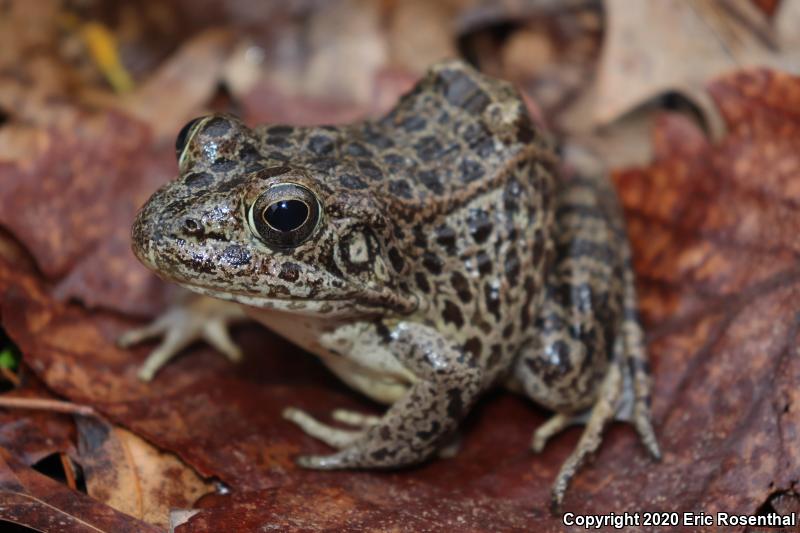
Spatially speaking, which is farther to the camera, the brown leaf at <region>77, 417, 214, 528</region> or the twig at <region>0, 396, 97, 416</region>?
the twig at <region>0, 396, 97, 416</region>

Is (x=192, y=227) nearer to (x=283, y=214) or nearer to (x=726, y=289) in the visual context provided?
(x=283, y=214)

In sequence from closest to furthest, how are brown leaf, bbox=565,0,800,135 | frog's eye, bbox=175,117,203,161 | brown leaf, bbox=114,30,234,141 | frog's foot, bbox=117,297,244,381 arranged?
frog's eye, bbox=175,117,203,161 < frog's foot, bbox=117,297,244,381 < brown leaf, bbox=565,0,800,135 < brown leaf, bbox=114,30,234,141

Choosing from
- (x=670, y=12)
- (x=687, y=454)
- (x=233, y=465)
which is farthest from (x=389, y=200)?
(x=670, y=12)

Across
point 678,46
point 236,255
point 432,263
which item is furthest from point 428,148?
point 678,46

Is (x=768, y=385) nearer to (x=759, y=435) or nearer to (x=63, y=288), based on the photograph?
(x=759, y=435)

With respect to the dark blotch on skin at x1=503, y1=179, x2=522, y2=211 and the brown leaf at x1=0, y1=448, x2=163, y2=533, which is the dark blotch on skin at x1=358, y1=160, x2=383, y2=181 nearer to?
the dark blotch on skin at x1=503, y1=179, x2=522, y2=211

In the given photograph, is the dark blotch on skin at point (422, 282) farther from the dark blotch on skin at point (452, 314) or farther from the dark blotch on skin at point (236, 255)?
the dark blotch on skin at point (236, 255)

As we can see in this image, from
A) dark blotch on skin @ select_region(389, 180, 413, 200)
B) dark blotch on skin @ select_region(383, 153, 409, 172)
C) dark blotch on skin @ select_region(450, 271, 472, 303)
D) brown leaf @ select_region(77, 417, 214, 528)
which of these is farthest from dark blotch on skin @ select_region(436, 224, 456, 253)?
brown leaf @ select_region(77, 417, 214, 528)
